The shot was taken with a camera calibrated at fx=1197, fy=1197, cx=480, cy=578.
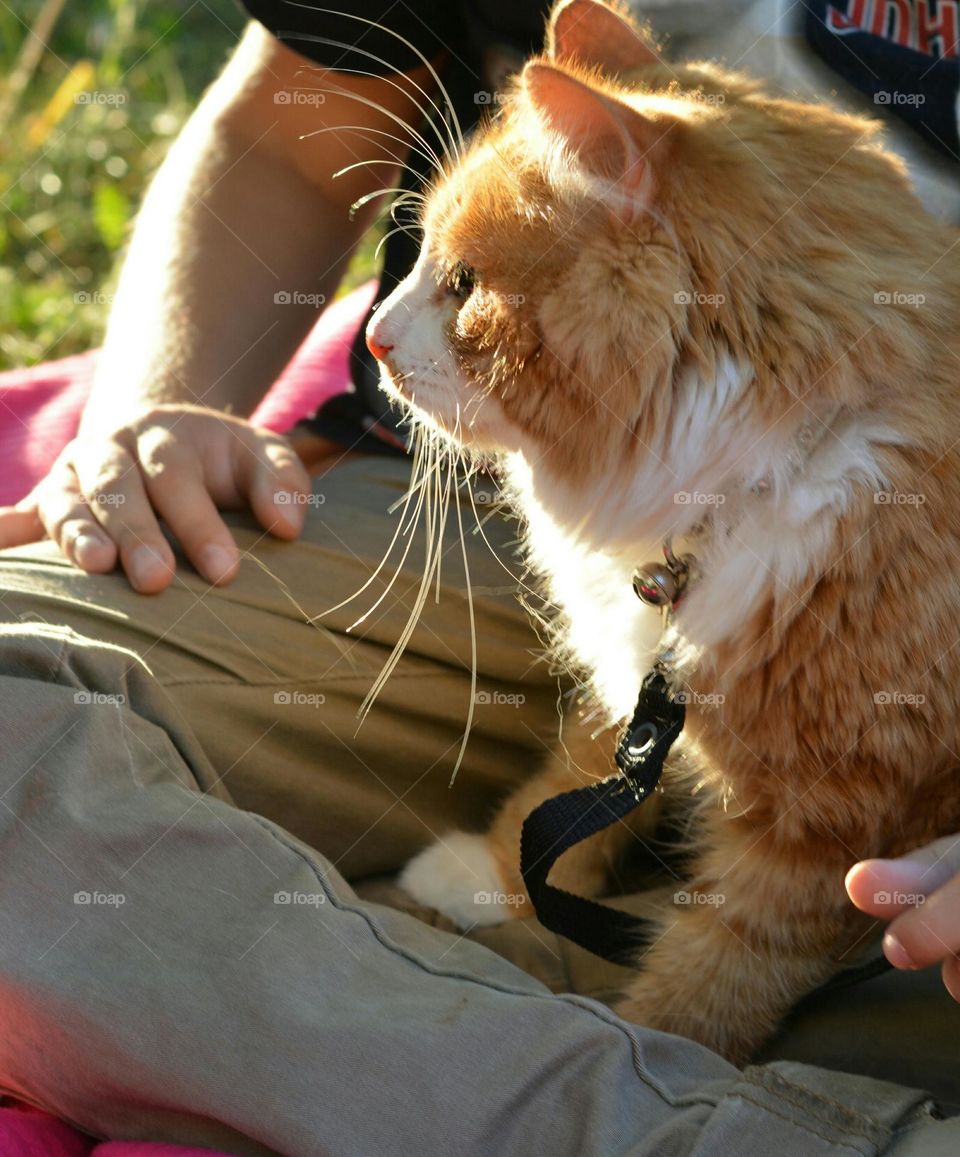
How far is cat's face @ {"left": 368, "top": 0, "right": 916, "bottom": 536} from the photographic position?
959 mm

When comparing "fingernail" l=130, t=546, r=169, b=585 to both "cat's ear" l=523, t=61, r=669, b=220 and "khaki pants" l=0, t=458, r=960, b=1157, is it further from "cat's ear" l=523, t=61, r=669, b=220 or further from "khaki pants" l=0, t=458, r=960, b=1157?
"cat's ear" l=523, t=61, r=669, b=220

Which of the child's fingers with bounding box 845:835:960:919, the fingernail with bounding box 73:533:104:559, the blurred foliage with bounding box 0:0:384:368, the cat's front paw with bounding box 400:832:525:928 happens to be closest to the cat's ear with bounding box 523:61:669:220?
the child's fingers with bounding box 845:835:960:919

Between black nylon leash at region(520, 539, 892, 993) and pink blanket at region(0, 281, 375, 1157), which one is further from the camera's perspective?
pink blanket at region(0, 281, 375, 1157)

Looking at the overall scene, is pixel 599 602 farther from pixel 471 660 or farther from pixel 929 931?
pixel 929 931

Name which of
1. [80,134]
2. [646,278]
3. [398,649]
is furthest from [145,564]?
[80,134]

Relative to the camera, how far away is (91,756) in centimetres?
107

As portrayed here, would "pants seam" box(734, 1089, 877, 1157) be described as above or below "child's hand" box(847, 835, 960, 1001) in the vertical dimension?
below

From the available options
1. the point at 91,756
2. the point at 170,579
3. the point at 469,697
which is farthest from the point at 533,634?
the point at 91,756

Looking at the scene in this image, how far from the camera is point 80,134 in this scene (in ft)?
11.4

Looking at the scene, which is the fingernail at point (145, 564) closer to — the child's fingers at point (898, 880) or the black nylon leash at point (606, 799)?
the black nylon leash at point (606, 799)

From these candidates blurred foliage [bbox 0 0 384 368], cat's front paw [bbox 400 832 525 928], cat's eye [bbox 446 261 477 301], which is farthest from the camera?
blurred foliage [bbox 0 0 384 368]

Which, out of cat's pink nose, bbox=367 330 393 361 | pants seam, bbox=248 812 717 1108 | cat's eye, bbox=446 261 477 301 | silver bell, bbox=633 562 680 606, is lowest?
pants seam, bbox=248 812 717 1108

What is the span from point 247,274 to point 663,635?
79 cm

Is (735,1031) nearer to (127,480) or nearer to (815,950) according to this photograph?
(815,950)
